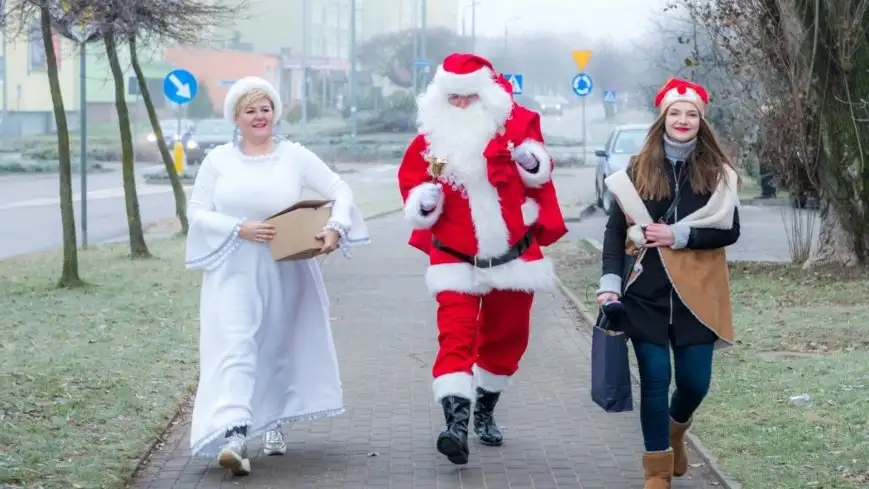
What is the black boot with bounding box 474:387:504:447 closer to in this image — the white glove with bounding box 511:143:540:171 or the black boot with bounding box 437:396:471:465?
the black boot with bounding box 437:396:471:465

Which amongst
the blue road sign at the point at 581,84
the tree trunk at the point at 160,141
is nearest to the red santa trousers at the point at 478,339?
the tree trunk at the point at 160,141

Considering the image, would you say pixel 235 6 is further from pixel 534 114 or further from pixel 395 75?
pixel 395 75

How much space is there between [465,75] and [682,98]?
4.57ft

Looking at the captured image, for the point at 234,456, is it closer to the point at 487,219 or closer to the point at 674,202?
the point at 487,219

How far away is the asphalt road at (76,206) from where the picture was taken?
73.9ft

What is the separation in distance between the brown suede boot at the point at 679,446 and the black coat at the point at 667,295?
0.50m

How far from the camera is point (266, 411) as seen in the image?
6887mm

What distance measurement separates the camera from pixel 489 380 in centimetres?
712

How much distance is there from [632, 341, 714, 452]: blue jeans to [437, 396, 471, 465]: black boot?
3.00 feet

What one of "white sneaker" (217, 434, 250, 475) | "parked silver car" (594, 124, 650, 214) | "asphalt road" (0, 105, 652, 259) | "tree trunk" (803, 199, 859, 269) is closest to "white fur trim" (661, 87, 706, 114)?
"white sneaker" (217, 434, 250, 475)

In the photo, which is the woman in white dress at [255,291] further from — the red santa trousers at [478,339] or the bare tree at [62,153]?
the bare tree at [62,153]

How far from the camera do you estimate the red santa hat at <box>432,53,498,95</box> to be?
701cm

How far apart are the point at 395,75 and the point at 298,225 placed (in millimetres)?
58038

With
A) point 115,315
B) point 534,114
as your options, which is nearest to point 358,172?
point 115,315
